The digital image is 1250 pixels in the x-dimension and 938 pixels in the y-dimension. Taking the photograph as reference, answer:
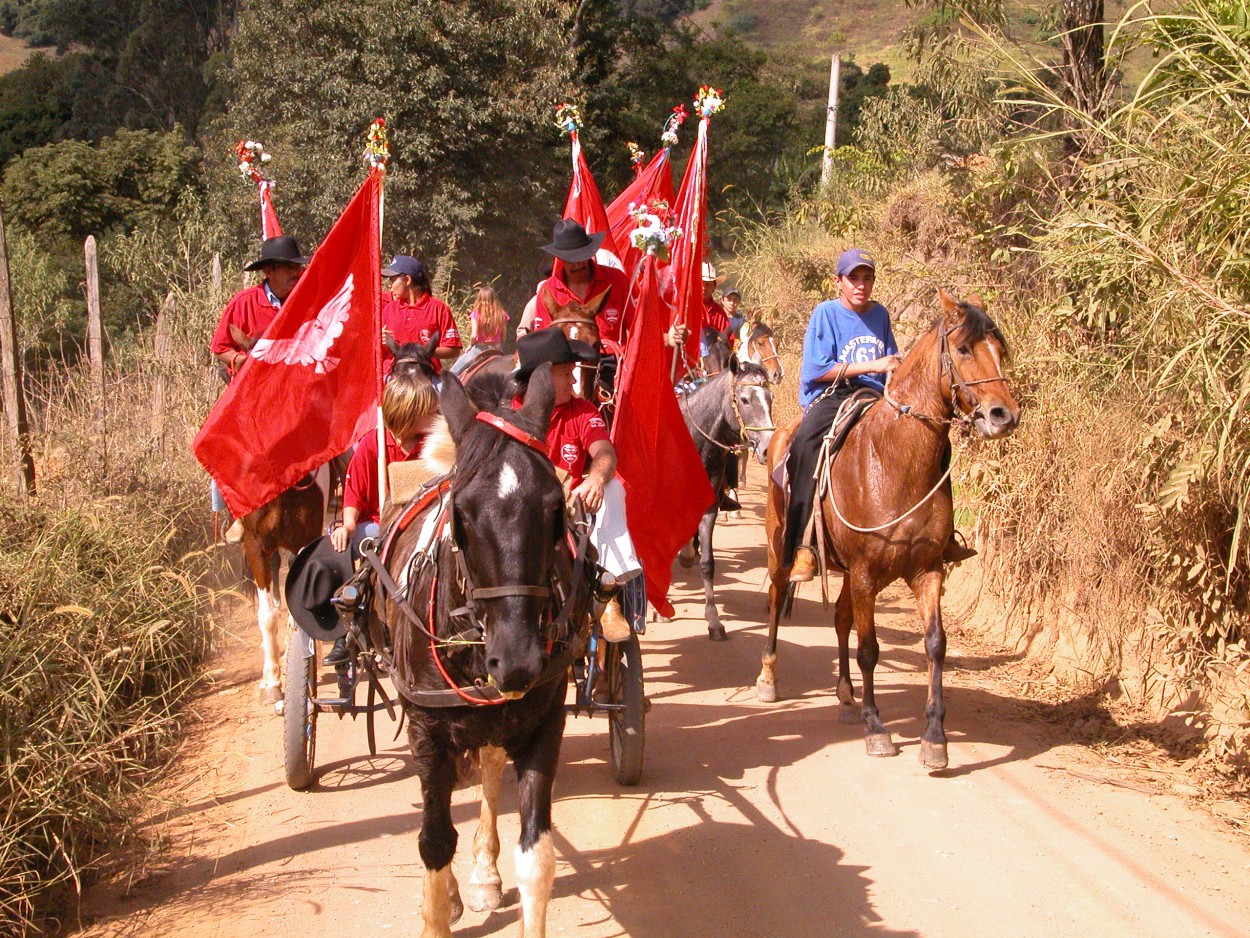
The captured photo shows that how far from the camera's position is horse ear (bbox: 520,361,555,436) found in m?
4.30

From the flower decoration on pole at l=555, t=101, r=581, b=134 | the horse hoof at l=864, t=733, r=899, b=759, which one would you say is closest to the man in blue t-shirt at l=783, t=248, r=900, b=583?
the horse hoof at l=864, t=733, r=899, b=759

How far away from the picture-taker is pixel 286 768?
661 cm

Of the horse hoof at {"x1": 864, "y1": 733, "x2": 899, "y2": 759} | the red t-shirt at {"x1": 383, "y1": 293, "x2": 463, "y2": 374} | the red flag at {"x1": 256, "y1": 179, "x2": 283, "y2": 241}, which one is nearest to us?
the horse hoof at {"x1": 864, "y1": 733, "x2": 899, "y2": 759}

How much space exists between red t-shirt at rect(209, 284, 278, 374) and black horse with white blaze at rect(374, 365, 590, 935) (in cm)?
397

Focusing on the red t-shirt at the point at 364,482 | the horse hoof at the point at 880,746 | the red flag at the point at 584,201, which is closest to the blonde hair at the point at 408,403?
the red t-shirt at the point at 364,482

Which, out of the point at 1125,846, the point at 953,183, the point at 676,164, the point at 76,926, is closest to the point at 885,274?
the point at 953,183

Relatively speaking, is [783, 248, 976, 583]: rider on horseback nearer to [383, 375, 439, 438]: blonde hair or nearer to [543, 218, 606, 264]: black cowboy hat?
[543, 218, 606, 264]: black cowboy hat

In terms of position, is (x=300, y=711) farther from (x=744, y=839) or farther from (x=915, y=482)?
(x=915, y=482)

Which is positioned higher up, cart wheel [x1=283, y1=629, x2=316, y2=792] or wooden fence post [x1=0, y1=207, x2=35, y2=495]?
wooden fence post [x1=0, y1=207, x2=35, y2=495]

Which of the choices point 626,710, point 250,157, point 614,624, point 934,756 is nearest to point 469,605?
point 614,624

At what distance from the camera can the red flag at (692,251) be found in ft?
33.1

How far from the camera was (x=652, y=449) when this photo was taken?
291 inches

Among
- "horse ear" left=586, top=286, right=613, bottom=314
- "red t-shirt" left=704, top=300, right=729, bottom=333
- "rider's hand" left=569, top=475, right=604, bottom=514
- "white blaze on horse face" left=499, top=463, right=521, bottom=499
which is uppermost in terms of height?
"red t-shirt" left=704, top=300, right=729, bottom=333

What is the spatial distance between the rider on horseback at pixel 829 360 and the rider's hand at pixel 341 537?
10.5ft
